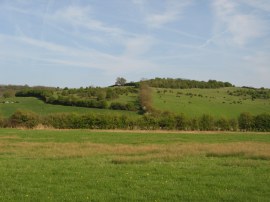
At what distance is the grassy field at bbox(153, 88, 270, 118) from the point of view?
77375mm

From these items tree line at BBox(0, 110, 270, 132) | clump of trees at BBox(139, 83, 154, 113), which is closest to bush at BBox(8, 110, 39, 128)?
tree line at BBox(0, 110, 270, 132)

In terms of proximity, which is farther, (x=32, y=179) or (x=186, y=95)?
(x=186, y=95)

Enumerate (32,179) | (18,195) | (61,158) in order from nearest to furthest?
(18,195) < (32,179) < (61,158)

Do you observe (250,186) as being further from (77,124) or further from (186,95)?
(186,95)

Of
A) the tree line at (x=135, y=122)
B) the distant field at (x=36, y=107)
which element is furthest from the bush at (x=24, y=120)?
the distant field at (x=36, y=107)

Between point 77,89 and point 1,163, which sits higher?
point 77,89

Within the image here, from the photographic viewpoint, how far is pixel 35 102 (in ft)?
296

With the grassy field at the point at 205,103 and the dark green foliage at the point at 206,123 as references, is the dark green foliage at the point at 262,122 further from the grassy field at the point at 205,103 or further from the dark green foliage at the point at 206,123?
the grassy field at the point at 205,103

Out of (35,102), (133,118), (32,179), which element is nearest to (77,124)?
(133,118)

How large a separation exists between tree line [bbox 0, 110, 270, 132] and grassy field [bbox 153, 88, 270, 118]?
13640 millimetres

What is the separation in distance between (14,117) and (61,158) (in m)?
39.5

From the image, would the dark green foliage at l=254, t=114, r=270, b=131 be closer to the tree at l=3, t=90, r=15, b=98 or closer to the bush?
the bush

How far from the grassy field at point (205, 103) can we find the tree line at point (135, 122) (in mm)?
13640

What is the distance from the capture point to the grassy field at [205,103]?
7738 cm
